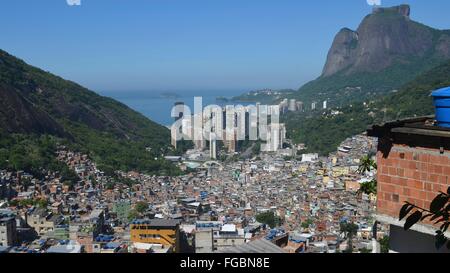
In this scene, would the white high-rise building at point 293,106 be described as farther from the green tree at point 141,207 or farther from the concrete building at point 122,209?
the green tree at point 141,207

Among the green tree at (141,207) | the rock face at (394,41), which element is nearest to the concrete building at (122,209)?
the green tree at (141,207)

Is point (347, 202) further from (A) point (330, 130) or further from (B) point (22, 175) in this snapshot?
(A) point (330, 130)

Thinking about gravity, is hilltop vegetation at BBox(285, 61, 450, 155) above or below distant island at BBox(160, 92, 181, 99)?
below

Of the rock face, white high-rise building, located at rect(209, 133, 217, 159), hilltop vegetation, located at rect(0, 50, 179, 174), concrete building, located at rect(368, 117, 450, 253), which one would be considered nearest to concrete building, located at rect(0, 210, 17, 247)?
hilltop vegetation, located at rect(0, 50, 179, 174)

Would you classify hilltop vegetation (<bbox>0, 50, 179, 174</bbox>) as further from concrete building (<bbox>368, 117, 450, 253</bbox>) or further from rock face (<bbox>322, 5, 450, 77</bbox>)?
rock face (<bbox>322, 5, 450, 77</bbox>)

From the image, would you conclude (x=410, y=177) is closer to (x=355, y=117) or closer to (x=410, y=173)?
(x=410, y=173)

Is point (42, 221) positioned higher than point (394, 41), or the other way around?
point (394, 41)

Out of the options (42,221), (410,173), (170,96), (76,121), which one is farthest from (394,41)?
(410,173)
